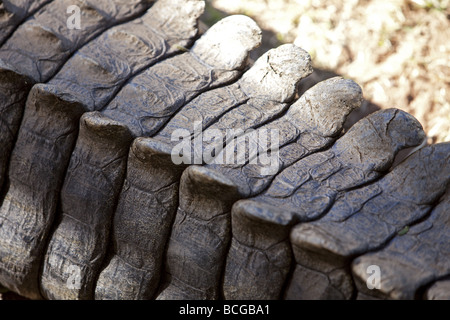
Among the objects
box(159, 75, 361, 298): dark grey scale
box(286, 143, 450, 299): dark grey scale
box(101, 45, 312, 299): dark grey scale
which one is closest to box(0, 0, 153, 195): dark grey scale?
box(101, 45, 312, 299): dark grey scale

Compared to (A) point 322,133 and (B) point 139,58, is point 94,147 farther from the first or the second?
(A) point 322,133

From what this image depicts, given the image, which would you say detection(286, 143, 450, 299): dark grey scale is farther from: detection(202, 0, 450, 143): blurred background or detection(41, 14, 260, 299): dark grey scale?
detection(202, 0, 450, 143): blurred background

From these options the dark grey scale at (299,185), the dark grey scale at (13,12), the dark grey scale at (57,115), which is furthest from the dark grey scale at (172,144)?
the dark grey scale at (13,12)

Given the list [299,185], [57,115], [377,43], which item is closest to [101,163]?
[57,115]

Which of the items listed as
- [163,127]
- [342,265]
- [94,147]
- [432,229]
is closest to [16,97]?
[94,147]

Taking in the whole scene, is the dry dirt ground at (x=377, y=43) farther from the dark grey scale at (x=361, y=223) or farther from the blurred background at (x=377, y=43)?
the dark grey scale at (x=361, y=223)
